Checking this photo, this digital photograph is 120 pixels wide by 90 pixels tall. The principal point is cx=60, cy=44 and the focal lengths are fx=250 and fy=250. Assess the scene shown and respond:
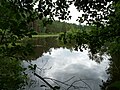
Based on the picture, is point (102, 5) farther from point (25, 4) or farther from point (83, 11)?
point (25, 4)

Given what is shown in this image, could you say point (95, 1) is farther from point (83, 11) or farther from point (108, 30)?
point (108, 30)

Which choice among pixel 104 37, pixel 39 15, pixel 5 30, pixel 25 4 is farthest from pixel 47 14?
pixel 104 37

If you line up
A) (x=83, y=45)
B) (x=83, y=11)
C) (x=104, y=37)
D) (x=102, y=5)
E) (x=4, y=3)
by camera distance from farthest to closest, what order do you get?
1. (x=83, y=45)
2. (x=104, y=37)
3. (x=83, y=11)
4. (x=102, y=5)
5. (x=4, y=3)

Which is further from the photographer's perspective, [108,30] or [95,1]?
[108,30]

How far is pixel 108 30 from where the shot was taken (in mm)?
6000

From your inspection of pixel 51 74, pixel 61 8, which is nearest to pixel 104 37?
pixel 61 8

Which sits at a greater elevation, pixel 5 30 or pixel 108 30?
pixel 5 30

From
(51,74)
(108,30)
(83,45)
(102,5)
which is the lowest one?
(51,74)

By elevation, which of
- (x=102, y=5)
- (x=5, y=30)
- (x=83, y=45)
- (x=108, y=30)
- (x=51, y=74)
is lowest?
(x=51, y=74)

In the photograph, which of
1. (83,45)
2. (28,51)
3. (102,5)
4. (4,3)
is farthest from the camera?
(83,45)

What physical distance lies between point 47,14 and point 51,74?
78.1 ft

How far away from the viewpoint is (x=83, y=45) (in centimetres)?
612

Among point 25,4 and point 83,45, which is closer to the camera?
point 25,4

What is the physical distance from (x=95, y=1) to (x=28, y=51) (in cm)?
136
